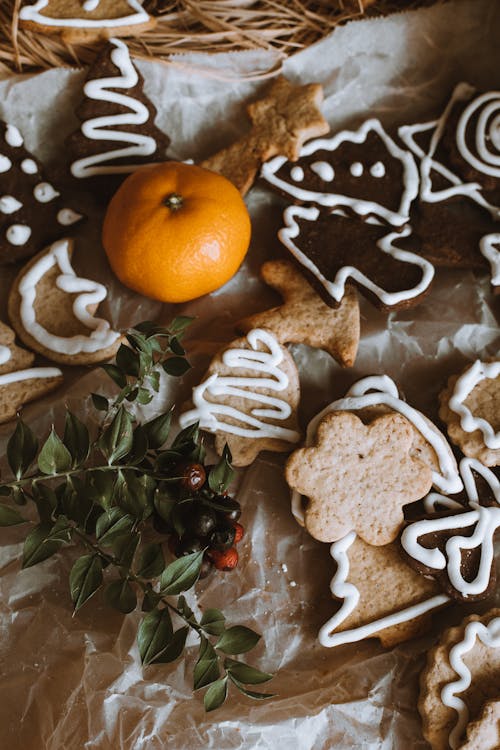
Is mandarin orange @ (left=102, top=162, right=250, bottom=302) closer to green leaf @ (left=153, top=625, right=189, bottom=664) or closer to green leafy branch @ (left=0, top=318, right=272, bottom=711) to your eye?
green leafy branch @ (left=0, top=318, right=272, bottom=711)

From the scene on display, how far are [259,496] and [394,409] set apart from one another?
38 cm

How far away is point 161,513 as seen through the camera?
5.01 feet

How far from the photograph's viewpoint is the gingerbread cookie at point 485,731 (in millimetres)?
1482

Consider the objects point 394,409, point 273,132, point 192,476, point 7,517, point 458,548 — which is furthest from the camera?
point 273,132

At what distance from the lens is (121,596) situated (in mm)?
1475

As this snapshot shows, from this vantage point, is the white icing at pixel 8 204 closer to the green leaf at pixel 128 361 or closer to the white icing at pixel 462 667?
the green leaf at pixel 128 361

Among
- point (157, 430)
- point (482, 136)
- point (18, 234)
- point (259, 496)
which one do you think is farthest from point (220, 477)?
point (482, 136)

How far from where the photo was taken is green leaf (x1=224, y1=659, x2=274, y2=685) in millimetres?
1427

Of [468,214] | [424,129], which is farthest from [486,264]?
[424,129]

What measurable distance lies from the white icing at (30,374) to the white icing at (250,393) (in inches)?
13.3

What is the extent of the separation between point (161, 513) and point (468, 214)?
118 centimetres

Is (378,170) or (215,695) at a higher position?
(378,170)

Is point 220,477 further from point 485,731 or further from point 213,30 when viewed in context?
point 213,30

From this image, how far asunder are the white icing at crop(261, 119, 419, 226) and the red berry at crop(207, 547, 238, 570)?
92 cm
